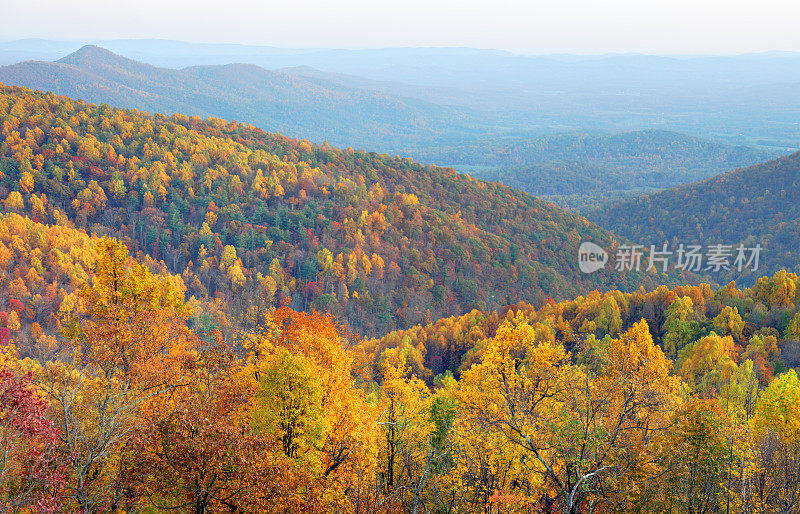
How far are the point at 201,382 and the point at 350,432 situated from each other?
6.47m

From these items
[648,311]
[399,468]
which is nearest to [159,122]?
[648,311]

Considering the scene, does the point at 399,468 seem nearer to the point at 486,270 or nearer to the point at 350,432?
the point at 350,432

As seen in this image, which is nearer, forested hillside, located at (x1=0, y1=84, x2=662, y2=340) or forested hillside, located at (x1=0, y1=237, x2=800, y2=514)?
forested hillside, located at (x1=0, y1=237, x2=800, y2=514)

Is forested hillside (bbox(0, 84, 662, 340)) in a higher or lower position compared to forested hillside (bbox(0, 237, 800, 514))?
lower

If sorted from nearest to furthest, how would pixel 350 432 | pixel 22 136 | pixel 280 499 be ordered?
1. pixel 280 499
2. pixel 350 432
3. pixel 22 136

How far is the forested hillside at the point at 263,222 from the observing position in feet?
458

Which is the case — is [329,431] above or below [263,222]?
above

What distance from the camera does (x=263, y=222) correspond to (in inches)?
6324

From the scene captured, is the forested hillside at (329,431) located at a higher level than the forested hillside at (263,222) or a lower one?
higher

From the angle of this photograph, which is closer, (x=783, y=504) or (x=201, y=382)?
(x=783, y=504)

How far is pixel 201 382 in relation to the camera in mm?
24219

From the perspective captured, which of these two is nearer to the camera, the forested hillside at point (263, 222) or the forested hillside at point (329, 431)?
the forested hillside at point (329, 431)

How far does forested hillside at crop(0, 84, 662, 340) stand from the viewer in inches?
5497

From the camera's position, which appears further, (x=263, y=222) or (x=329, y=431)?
(x=263, y=222)
